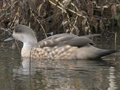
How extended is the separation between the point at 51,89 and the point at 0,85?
84 cm

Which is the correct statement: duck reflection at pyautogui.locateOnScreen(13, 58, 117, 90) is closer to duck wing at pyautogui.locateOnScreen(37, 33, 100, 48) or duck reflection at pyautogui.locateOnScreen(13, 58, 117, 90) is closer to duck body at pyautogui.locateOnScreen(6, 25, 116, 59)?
duck body at pyautogui.locateOnScreen(6, 25, 116, 59)

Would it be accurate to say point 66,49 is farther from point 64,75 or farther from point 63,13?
point 64,75

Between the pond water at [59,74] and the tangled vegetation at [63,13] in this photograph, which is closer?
the pond water at [59,74]

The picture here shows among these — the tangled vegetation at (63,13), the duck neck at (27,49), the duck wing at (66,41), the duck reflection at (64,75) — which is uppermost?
the tangled vegetation at (63,13)

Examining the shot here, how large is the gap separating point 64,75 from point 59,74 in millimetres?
136

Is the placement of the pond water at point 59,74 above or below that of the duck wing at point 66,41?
below

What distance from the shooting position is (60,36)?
800 centimetres

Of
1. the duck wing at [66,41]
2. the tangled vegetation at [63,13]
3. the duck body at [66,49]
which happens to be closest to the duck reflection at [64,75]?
the duck body at [66,49]

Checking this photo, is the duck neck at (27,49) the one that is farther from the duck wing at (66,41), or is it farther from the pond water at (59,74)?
the duck wing at (66,41)

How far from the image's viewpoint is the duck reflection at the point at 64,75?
16.3ft

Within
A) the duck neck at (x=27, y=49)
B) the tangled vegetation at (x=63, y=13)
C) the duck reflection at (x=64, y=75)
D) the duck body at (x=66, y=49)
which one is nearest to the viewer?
the duck reflection at (x=64, y=75)

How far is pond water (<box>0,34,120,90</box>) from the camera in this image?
4.99 meters

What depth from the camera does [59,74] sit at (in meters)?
5.92

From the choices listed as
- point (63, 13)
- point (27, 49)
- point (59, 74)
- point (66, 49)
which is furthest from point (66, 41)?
point (59, 74)
